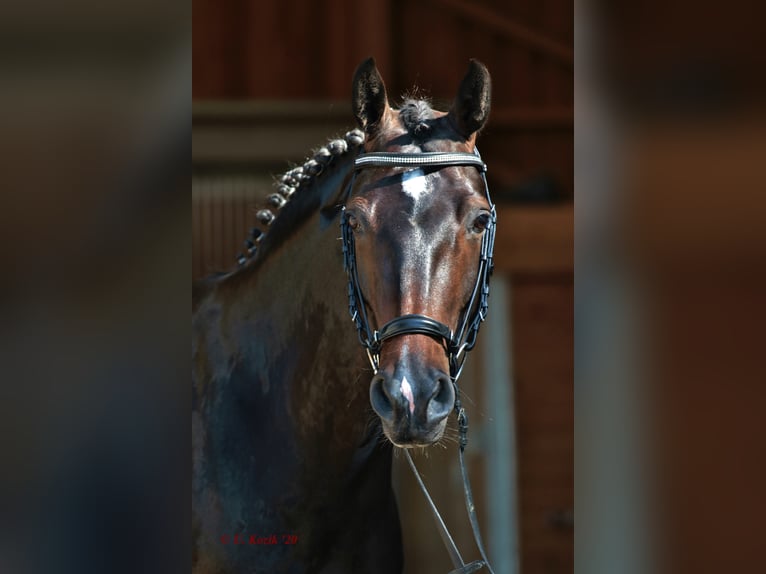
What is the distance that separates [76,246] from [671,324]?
73 cm

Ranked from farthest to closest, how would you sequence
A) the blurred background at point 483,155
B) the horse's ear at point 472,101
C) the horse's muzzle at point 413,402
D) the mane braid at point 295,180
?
the blurred background at point 483,155 < the mane braid at point 295,180 < the horse's ear at point 472,101 < the horse's muzzle at point 413,402

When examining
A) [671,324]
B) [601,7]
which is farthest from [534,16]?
[671,324]

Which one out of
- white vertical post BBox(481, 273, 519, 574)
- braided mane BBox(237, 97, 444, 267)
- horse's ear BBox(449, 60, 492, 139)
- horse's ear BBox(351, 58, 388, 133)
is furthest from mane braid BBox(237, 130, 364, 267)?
white vertical post BBox(481, 273, 519, 574)

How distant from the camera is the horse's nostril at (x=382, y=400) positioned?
1536mm

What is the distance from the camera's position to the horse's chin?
1523 mm

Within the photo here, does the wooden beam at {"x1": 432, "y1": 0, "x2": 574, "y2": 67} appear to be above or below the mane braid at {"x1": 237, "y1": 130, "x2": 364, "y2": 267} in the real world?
above

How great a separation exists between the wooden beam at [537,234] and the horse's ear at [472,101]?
8.5 inches

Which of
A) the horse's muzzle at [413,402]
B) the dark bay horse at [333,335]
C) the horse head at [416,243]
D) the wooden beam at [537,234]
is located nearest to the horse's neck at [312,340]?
the dark bay horse at [333,335]

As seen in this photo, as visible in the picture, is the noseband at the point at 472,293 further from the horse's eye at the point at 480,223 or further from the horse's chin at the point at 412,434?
the horse's chin at the point at 412,434

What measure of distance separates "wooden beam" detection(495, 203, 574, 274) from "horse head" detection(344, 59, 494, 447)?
0.20 m

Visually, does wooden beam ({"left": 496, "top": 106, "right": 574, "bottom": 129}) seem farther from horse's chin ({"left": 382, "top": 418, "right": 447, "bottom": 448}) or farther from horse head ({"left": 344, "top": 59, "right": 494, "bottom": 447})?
horse's chin ({"left": 382, "top": 418, "right": 447, "bottom": 448})

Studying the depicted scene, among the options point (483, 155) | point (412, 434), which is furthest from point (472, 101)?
point (412, 434)

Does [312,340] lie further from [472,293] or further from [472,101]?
[472,101]

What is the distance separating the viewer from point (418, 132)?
1.77 m
